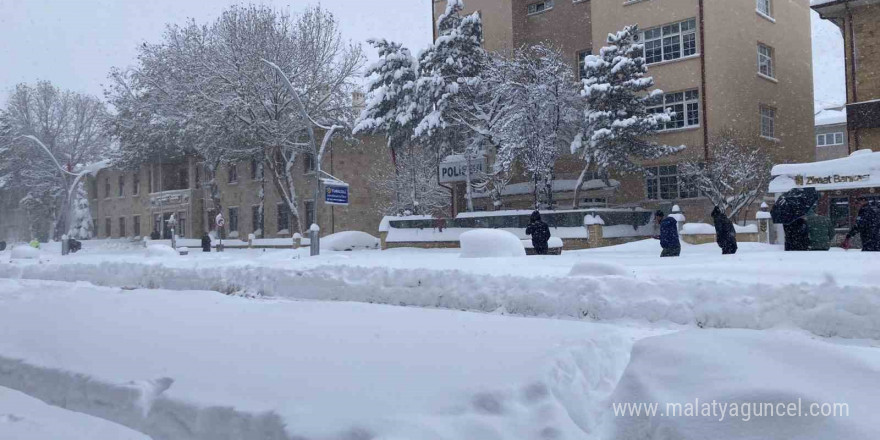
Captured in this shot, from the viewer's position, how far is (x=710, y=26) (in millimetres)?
25516

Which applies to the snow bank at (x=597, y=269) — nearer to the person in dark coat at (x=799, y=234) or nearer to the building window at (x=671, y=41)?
the person in dark coat at (x=799, y=234)

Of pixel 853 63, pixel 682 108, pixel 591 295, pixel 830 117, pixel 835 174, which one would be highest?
pixel 830 117

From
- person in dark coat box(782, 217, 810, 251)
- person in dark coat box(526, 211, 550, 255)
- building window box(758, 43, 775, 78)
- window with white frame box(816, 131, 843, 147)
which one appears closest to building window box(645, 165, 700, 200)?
building window box(758, 43, 775, 78)

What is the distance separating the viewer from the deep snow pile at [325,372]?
4.51m

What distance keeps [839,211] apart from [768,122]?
887 centimetres

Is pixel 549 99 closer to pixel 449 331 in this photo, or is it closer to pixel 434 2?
pixel 434 2

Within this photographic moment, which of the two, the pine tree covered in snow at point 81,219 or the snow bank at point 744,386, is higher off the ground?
the pine tree covered in snow at point 81,219

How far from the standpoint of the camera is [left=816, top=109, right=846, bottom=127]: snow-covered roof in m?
50.6

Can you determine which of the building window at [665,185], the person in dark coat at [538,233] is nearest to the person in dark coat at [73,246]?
the person in dark coat at [538,233]

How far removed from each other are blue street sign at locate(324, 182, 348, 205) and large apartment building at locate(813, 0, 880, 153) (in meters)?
17.3

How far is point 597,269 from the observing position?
10.5 m

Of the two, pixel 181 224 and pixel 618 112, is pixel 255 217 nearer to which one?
pixel 181 224

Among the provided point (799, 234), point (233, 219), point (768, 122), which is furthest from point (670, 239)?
point (233, 219)

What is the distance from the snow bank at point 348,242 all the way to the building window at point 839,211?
18.0m
